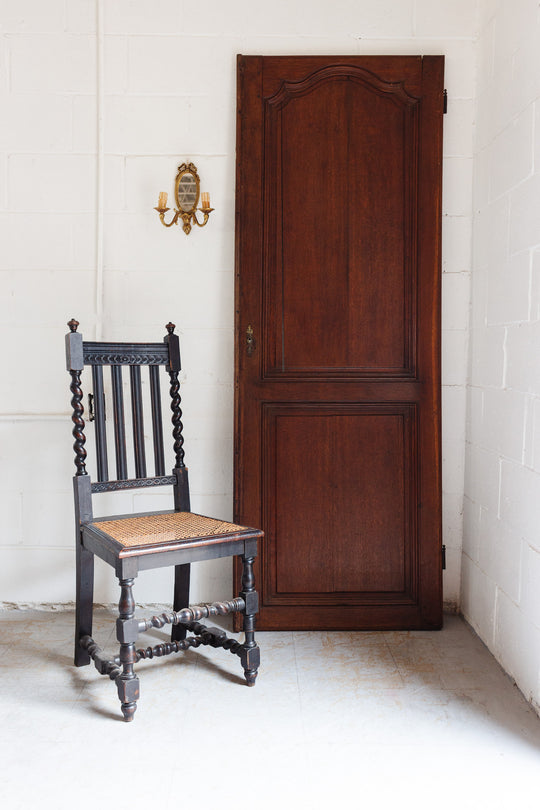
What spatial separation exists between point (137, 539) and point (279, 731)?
0.68 meters

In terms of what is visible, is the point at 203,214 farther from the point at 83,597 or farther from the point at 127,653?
the point at 127,653

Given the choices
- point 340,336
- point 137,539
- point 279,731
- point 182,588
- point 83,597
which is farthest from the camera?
point 340,336

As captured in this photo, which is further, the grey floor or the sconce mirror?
the sconce mirror

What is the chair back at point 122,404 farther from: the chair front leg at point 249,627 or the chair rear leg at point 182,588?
the chair front leg at point 249,627

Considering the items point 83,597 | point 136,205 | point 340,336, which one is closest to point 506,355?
point 340,336

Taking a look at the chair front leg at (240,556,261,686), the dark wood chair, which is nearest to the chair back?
the dark wood chair

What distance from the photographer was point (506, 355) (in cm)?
235


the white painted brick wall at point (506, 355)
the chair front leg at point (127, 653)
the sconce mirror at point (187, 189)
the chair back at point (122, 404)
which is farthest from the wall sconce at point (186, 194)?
the chair front leg at point (127, 653)

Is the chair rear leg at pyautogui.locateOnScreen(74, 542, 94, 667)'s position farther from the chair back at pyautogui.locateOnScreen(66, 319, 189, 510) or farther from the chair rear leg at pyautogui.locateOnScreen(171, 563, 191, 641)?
the chair rear leg at pyautogui.locateOnScreen(171, 563, 191, 641)

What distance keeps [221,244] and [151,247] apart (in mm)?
282

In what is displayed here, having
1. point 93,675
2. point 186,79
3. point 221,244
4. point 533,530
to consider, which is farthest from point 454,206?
point 93,675

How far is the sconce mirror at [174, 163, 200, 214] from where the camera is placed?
2723 mm

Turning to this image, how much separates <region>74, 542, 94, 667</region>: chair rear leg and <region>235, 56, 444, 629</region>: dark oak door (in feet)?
2.03

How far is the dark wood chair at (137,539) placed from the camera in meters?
2.01
